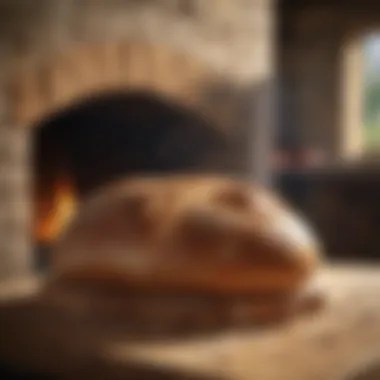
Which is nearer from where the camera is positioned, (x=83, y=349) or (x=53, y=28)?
(x=83, y=349)

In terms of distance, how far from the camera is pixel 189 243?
1.14 m

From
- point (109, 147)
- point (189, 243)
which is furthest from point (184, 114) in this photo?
point (189, 243)

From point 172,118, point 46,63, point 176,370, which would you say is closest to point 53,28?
point 46,63

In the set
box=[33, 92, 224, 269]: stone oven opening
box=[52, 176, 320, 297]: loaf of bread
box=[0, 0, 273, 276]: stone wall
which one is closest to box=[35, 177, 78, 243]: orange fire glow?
box=[33, 92, 224, 269]: stone oven opening

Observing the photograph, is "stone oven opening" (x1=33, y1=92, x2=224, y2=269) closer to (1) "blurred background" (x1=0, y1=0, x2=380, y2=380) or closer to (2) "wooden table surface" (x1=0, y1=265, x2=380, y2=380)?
(1) "blurred background" (x1=0, y1=0, x2=380, y2=380)

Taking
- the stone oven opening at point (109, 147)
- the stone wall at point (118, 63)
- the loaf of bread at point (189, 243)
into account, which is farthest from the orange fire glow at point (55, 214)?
the loaf of bread at point (189, 243)

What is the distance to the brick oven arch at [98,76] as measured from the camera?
163 centimetres

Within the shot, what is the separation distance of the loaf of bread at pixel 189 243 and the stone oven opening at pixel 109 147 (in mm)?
743

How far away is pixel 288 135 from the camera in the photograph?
308cm

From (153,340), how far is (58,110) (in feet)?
2.59

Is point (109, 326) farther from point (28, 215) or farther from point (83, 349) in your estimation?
point (28, 215)

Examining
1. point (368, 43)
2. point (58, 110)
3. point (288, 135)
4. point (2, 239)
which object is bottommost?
point (2, 239)

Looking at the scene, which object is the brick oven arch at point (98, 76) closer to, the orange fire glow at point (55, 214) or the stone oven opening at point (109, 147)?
the stone oven opening at point (109, 147)

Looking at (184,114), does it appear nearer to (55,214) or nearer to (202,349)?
(55,214)
